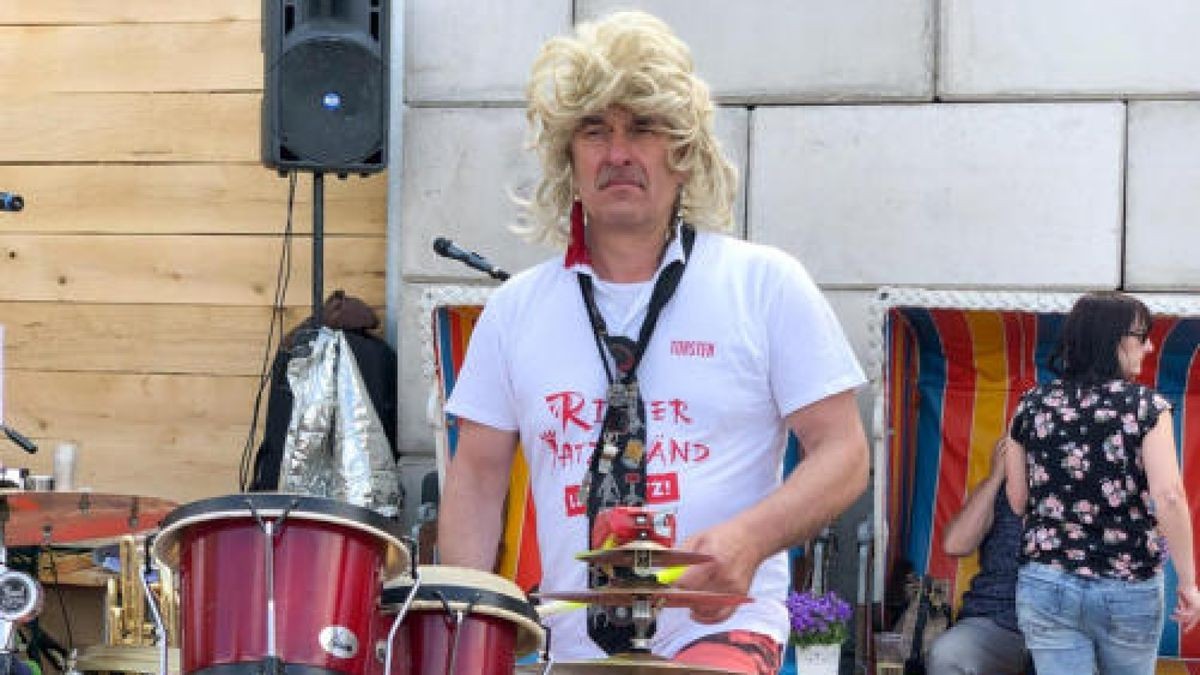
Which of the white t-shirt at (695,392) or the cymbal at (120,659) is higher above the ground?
the white t-shirt at (695,392)

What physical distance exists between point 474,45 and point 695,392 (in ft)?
16.6

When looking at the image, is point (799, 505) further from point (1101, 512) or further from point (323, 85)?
point (323, 85)

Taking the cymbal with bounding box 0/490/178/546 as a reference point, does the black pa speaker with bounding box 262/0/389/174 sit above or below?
above

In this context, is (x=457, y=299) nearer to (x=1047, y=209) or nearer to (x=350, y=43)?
(x=350, y=43)

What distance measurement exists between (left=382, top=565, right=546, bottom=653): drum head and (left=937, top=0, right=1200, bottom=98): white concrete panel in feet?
17.0

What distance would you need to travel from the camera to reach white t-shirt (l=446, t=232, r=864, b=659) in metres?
3.90

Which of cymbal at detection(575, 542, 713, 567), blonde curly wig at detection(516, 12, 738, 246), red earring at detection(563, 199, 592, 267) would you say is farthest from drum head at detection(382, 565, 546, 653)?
blonde curly wig at detection(516, 12, 738, 246)

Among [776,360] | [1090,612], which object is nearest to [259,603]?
[776,360]

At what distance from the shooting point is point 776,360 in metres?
3.96

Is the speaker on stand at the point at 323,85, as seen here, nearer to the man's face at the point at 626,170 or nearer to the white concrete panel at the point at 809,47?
the white concrete panel at the point at 809,47

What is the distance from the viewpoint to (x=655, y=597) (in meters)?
3.45

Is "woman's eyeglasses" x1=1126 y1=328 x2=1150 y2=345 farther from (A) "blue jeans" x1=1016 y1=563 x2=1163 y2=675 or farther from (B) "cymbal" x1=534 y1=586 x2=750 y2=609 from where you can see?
(B) "cymbal" x1=534 y1=586 x2=750 y2=609

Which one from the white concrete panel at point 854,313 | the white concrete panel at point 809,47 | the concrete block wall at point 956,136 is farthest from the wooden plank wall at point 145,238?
the white concrete panel at point 854,313

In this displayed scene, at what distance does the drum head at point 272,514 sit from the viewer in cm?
329
